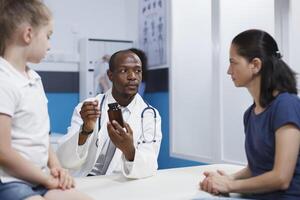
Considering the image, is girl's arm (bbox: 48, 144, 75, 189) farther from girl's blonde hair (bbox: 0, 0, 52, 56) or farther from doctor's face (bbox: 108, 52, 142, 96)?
doctor's face (bbox: 108, 52, 142, 96)

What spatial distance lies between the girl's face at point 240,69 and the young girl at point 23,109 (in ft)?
1.85

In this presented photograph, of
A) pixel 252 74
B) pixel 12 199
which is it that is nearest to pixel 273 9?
pixel 252 74

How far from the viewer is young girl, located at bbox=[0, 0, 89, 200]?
92 centimetres

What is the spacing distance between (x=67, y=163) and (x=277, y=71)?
87cm

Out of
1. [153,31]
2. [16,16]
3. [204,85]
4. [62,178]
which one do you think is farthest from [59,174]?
[153,31]

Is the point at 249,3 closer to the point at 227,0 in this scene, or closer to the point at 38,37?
the point at 227,0

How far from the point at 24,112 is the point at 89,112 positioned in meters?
0.52

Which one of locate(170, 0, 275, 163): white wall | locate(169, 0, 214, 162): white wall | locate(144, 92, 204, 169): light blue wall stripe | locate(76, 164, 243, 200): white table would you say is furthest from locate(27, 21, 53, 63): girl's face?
locate(144, 92, 204, 169): light blue wall stripe

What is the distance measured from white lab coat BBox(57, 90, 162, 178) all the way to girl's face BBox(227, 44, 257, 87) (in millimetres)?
436

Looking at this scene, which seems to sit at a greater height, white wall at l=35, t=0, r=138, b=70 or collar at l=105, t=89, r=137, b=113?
white wall at l=35, t=0, r=138, b=70

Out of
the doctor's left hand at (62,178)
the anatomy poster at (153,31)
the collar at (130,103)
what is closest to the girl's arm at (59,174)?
the doctor's left hand at (62,178)

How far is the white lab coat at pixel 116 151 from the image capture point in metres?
1.42

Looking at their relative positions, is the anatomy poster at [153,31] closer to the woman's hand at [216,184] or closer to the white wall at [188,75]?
the white wall at [188,75]

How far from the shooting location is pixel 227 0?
7.43 ft
